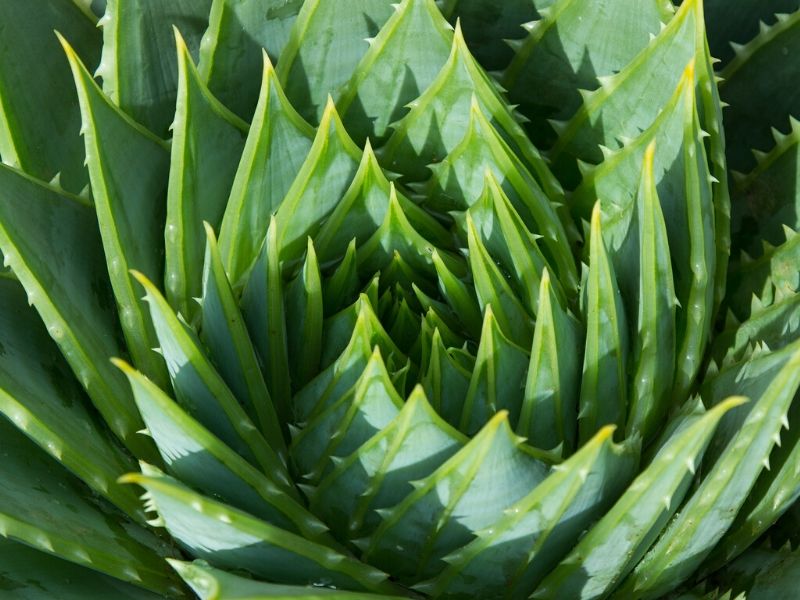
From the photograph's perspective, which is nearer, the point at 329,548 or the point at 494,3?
the point at 329,548

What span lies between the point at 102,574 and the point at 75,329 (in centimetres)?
28

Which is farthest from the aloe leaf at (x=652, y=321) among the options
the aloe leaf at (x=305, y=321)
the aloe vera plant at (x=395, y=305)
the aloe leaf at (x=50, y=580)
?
the aloe leaf at (x=50, y=580)

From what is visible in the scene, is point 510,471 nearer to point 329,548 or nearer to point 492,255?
point 329,548

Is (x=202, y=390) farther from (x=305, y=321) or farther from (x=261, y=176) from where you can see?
(x=261, y=176)

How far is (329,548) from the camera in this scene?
1102mm

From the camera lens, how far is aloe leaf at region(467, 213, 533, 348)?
1207mm

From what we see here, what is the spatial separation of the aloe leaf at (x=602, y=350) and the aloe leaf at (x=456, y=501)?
119 mm

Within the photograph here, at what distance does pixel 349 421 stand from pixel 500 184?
353mm

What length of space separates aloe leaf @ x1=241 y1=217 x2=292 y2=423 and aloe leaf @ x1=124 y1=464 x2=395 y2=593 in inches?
8.5

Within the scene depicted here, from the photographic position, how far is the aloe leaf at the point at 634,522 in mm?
958

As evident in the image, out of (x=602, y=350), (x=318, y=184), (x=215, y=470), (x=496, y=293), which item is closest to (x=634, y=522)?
(x=602, y=350)

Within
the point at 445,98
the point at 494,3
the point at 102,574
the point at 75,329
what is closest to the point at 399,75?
the point at 445,98

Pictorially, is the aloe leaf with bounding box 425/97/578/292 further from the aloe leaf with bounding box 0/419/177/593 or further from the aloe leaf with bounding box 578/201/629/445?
the aloe leaf with bounding box 0/419/177/593

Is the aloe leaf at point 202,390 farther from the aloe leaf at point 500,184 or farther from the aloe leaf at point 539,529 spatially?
the aloe leaf at point 500,184
